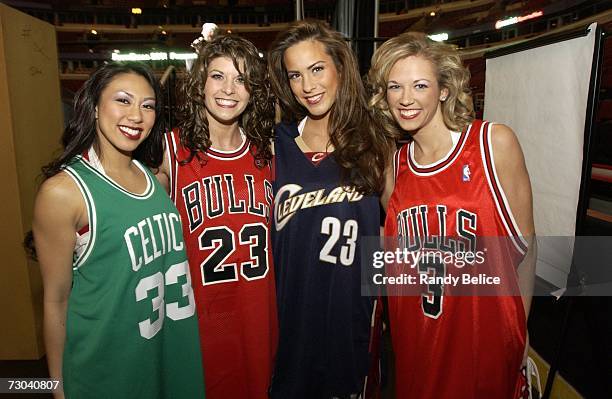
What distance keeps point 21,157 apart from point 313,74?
2.35m

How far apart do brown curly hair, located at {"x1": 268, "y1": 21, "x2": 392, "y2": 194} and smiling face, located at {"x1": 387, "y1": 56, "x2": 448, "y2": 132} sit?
23 centimetres

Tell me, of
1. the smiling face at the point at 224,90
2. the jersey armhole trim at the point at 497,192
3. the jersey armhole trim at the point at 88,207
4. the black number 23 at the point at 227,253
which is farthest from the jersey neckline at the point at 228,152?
the jersey armhole trim at the point at 497,192

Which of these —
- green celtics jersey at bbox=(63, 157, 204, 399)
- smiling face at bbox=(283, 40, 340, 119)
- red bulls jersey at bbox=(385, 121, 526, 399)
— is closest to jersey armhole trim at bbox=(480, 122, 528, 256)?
red bulls jersey at bbox=(385, 121, 526, 399)

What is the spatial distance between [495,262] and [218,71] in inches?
56.0

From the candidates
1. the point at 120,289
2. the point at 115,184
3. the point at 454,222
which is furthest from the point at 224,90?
the point at 454,222

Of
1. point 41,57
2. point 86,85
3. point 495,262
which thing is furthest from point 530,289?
point 41,57

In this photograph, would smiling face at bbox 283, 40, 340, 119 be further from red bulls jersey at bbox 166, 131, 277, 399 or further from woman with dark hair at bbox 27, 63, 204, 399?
woman with dark hair at bbox 27, 63, 204, 399

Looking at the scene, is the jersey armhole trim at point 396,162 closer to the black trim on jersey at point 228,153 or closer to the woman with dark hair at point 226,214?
the woman with dark hair at point 226,214

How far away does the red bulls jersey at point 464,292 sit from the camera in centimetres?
164

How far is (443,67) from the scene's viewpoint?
5.68 ft

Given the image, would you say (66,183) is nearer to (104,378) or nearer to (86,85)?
(86,85)

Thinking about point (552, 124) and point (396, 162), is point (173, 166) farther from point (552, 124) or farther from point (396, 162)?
point (552, 124)

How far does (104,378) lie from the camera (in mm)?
1449

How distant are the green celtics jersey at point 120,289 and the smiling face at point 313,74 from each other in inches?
30.1
